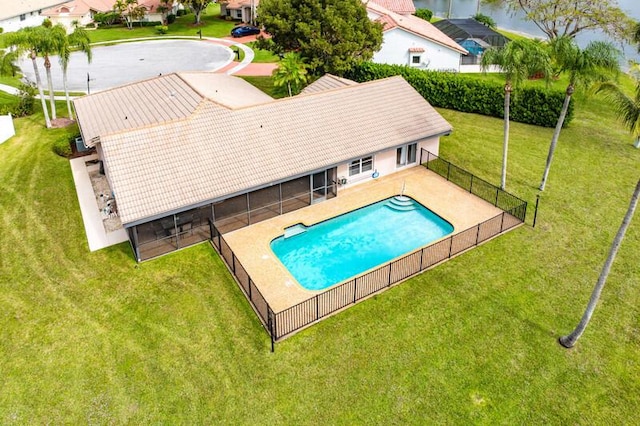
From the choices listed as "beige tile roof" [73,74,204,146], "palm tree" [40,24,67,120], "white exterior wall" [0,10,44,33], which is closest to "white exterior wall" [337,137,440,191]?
"beige tile roof" [73,74,204,146]

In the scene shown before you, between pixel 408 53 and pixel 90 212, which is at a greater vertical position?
pixel 408 53

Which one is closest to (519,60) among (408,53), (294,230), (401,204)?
(401,204)

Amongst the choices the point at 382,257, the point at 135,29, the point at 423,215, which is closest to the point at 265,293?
the point at 382,257

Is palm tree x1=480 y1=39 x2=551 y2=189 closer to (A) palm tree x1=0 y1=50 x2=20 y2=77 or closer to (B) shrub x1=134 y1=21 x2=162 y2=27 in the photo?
(A) palm tree x1=0 y1=50 x2=20 y2=77

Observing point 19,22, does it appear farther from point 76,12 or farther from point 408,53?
point 408,53

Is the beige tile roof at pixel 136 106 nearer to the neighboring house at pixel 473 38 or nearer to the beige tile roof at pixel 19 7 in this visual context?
the neighboring house at pixel 473 38

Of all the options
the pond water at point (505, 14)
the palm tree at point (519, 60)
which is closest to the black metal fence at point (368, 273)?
the palm tree at point (519, 60)
